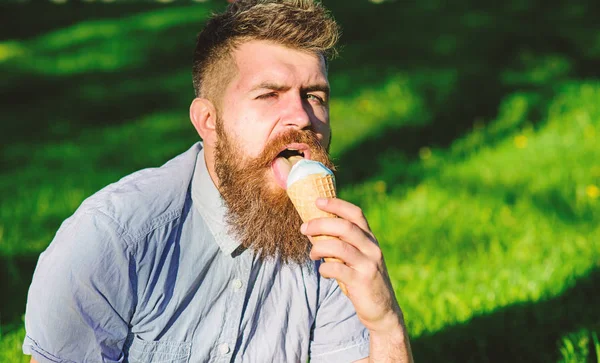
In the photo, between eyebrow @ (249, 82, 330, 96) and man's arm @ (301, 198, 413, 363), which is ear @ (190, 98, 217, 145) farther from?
man's arm @ (301, 198, 413, 363)

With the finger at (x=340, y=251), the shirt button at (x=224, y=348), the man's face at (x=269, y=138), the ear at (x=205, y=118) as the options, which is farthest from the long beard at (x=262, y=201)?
the finger at (x=340, y=251)

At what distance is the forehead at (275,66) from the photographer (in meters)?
2.69

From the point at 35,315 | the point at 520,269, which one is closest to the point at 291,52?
the point at 35,315

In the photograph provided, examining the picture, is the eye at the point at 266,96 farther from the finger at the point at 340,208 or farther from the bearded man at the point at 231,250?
the finger at the point at 340,208

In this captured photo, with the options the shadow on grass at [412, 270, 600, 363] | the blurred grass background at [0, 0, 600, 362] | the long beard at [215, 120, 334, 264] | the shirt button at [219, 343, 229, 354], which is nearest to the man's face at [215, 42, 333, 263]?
the long beard at [215, 120, 334, 264]

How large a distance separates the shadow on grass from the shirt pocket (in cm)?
128

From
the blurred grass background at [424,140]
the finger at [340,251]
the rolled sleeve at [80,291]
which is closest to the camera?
the finger at [340,251]

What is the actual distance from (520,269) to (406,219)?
97cm

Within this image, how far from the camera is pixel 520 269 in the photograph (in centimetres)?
432

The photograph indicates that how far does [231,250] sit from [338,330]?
21.2 inches

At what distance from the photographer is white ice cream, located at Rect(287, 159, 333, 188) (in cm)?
235

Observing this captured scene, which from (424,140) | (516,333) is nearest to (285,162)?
(516,333)

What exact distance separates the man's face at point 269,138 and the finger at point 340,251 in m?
0.46

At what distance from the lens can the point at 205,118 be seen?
2926mm
